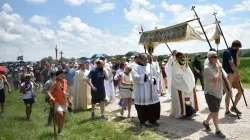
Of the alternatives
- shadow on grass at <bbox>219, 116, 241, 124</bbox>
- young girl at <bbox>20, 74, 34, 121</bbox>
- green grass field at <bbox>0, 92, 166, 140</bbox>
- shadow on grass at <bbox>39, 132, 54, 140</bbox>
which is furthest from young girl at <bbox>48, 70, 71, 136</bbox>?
shadow on grass at <bbox>219, 116, 241, 124</bbox>

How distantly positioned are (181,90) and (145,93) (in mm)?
1224

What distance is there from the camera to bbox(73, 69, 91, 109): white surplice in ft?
37.3

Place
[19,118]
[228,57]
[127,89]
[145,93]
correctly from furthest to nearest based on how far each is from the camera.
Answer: [19,118] → [127,89] → [228,57] → [145,93]

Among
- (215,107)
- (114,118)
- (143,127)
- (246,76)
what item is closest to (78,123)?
(114,118)

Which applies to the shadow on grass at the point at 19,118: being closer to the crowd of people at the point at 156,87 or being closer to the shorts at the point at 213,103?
the crowd of people at the point at 156,87

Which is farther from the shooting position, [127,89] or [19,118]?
[19,118]

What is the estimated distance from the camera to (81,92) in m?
11.5

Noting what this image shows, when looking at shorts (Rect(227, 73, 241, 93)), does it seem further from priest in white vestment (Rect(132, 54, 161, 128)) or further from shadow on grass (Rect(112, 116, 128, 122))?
shadow on grass (Rect(112, 116, 128, 122))

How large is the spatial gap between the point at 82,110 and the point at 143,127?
4.10 meters

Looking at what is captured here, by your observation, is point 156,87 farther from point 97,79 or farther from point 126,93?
point 97,79

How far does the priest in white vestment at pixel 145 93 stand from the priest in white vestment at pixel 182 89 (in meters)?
0.77

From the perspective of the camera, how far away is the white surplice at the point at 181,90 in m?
8.30

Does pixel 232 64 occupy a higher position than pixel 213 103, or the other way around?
pixel 232 64

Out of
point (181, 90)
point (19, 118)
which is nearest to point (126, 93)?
point (181, 90)
